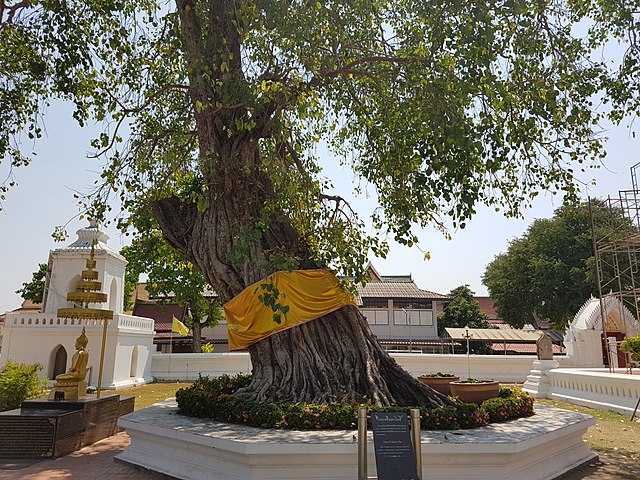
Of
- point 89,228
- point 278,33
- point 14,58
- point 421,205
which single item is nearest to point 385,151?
point 421,205

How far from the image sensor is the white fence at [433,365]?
1830cm

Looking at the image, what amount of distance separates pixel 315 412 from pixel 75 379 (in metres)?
4.59

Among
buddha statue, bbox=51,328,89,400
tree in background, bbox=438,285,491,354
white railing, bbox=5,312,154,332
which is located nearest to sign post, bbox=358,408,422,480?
buddha statue, bbox=51,328,89,400

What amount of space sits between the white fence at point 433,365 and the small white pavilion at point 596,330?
1925 millimetres

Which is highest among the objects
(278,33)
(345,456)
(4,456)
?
(278,33)

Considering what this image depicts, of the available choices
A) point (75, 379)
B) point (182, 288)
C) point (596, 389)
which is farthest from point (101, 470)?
point (182, 288)

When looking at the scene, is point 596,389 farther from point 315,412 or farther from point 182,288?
point 182,288

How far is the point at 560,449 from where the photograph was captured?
674 centimetres

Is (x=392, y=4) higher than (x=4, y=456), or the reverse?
(x=392, y=4)

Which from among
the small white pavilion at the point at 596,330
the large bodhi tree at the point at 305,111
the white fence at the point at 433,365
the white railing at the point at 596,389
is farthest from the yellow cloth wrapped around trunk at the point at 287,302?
the small white pavilion at the point at 596,330

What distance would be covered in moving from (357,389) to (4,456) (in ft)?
16.3

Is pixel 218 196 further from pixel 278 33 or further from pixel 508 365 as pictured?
pixel 508 365

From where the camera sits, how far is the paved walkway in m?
6.47

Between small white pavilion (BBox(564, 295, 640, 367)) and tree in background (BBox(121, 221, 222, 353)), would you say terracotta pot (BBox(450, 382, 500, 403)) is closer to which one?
small white pavilion (BBox(564, 295, 640, 367))
